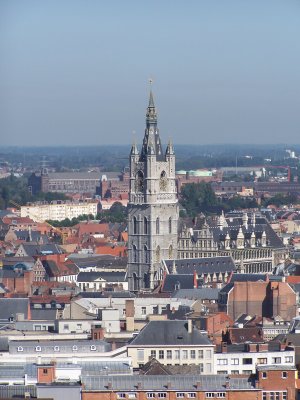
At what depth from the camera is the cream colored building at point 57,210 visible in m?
149

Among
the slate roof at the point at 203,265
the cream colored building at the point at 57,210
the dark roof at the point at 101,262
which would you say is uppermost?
the slate roof at the point at 203,265

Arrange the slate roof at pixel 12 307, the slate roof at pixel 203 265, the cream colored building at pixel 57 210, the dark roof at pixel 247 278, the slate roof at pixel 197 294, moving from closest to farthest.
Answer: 1. the slate roof at pixel 12 307
2. the slate roof at pixel 197 294
3. the dark roof at pixel 247 278
4. the slate roof at pixel 203 265
5. the cream colored building at pixel 57 210

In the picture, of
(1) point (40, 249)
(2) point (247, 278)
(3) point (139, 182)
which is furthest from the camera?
(1) point (40, 249)

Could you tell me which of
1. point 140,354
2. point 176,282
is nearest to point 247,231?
point 176,282

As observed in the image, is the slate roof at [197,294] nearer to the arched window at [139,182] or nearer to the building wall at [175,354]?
the arched window at [139,182]

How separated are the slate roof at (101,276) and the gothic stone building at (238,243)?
2838 millimetres

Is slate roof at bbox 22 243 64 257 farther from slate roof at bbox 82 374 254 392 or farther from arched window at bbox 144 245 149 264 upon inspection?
slate roof at bbox 82 374 254 392

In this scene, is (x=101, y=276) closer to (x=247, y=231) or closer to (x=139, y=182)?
(x=139, y=182)

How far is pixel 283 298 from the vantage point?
67.9 metres

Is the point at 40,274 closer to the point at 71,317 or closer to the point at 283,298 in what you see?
the point at 283,298

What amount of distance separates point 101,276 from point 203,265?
15.8 feet

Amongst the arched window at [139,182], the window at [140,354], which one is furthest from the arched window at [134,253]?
the window at [140,354]

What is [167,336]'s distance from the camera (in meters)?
49.8

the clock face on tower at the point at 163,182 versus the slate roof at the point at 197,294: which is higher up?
the clock face on tower at the point at 163,182
